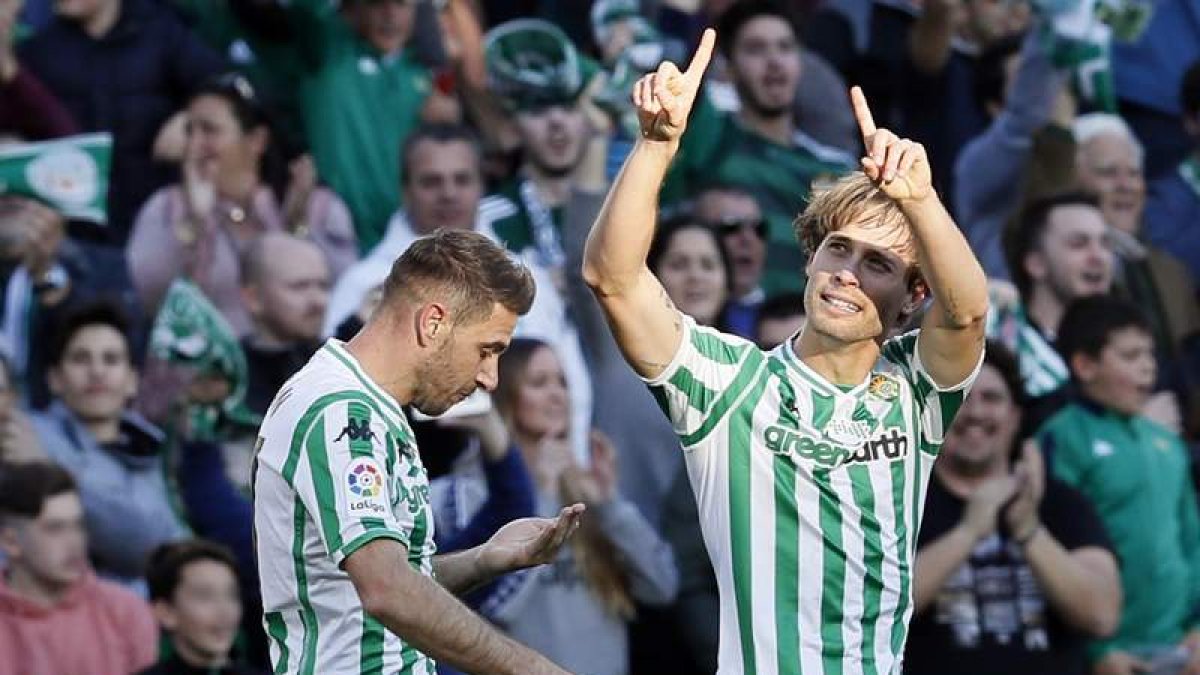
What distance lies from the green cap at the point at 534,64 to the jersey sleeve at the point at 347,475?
4.74 metres

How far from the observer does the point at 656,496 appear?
347 inches

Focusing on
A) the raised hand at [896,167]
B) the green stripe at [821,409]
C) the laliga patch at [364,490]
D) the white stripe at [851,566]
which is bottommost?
the white stripe at [851,566]

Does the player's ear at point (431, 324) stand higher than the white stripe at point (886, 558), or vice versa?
the player's ear at point (431, 324)

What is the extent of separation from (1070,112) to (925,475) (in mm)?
5446

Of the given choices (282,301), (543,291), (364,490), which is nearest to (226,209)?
(282,301)

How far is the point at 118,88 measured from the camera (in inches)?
356

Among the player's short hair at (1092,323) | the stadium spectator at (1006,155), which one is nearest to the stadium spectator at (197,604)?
the player's short hair at (1092,323)

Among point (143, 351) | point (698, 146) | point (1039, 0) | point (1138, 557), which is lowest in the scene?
point (1138, 557)

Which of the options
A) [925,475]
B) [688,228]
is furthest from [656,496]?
[925,475]

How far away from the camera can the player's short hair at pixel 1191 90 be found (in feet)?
35.3

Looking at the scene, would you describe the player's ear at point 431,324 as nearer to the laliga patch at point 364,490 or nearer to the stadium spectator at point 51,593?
the laliga patch at point 364,490

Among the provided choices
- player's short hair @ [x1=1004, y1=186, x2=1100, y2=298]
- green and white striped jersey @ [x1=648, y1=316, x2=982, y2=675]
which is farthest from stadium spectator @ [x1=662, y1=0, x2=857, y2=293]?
green and white striped jersey @ [x1=648, y1=316, x2=982, y2=675]

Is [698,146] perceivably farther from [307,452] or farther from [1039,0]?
[307,452]

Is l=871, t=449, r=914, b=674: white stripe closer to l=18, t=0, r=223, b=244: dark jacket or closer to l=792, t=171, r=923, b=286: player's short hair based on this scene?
l=792, t=171, r=923, b=286: player's short hair
